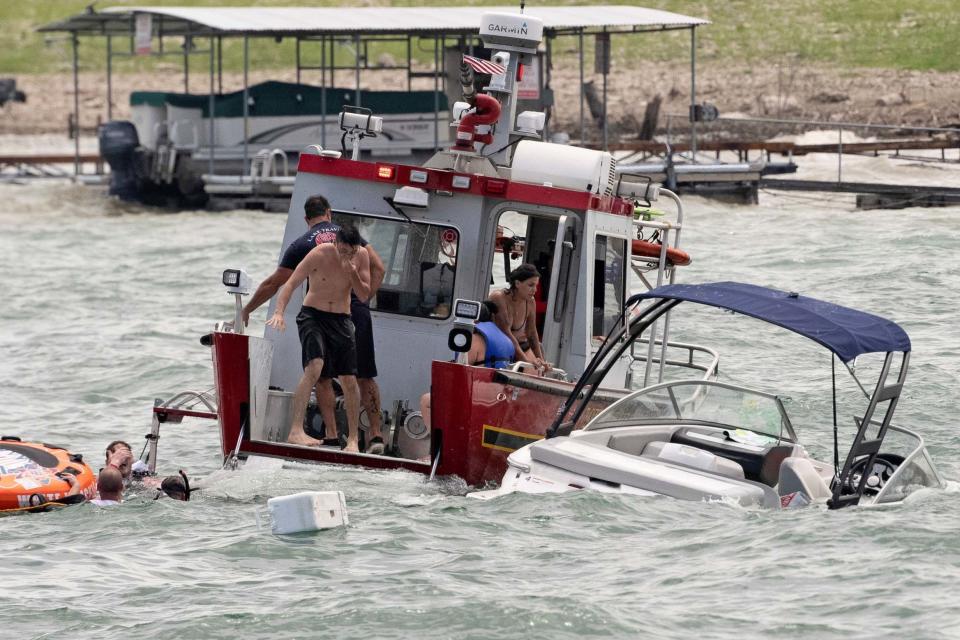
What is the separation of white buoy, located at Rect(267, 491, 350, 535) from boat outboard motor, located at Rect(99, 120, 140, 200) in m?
23.3

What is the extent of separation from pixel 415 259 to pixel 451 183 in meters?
0.57

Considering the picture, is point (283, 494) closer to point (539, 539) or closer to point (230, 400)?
point (230, 400)

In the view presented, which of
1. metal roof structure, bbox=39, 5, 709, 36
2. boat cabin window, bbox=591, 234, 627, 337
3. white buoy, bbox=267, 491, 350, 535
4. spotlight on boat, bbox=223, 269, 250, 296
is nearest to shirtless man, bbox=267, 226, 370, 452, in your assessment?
spotlight on boat, bbox=223, 269, 250, 296

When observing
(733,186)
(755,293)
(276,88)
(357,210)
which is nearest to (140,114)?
(276,88)

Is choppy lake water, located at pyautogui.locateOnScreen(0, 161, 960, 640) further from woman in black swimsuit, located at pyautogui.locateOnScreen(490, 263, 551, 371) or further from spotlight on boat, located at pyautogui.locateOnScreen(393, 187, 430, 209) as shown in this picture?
spotlight on boat, located at pyautogui.locateOnScreen(393, 187, 430, 209)

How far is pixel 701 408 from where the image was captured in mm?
10961

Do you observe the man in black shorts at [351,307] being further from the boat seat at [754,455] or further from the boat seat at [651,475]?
the boat seat at [754,455]

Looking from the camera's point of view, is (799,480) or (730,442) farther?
(730,442)

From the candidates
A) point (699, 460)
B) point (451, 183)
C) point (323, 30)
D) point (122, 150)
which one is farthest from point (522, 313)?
point (122, 150)

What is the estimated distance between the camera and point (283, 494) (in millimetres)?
10844

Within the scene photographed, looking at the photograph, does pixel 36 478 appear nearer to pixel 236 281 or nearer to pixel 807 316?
pixel 236 281

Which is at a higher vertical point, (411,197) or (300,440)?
(411,197)

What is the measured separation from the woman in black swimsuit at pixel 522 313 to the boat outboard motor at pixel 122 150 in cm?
2144

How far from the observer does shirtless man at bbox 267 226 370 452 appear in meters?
11.1
